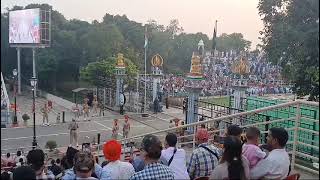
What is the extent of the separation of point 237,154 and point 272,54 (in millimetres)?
15473

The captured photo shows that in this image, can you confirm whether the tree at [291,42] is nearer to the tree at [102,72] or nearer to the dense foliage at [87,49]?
the tree at [102,72]

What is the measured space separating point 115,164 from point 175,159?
74 cm

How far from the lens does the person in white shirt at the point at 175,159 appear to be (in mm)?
5023

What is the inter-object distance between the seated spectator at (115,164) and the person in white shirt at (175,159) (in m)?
0.51

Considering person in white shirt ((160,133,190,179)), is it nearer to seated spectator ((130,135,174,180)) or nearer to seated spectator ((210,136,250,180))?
seated spectator ((130,135,174,180))

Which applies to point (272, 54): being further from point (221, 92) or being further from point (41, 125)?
point (221, 92)

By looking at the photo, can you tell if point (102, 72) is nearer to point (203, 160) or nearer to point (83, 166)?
point (203, 160)

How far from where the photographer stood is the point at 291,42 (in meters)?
16.5

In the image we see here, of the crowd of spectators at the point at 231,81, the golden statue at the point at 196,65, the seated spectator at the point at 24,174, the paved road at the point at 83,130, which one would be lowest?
the paved road at the point at 83,130

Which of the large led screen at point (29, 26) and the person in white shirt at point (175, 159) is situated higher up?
the large led screen at point (29, 26)

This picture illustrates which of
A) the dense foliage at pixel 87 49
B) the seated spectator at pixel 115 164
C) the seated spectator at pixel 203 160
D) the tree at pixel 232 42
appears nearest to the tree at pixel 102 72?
the dense foliage at pixel 87 49

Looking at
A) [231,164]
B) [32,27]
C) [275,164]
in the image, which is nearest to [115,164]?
[231,164]

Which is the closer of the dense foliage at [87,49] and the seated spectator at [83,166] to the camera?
the seated spectator at [83,166]

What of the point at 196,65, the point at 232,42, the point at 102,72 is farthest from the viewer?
the point at 232,42
